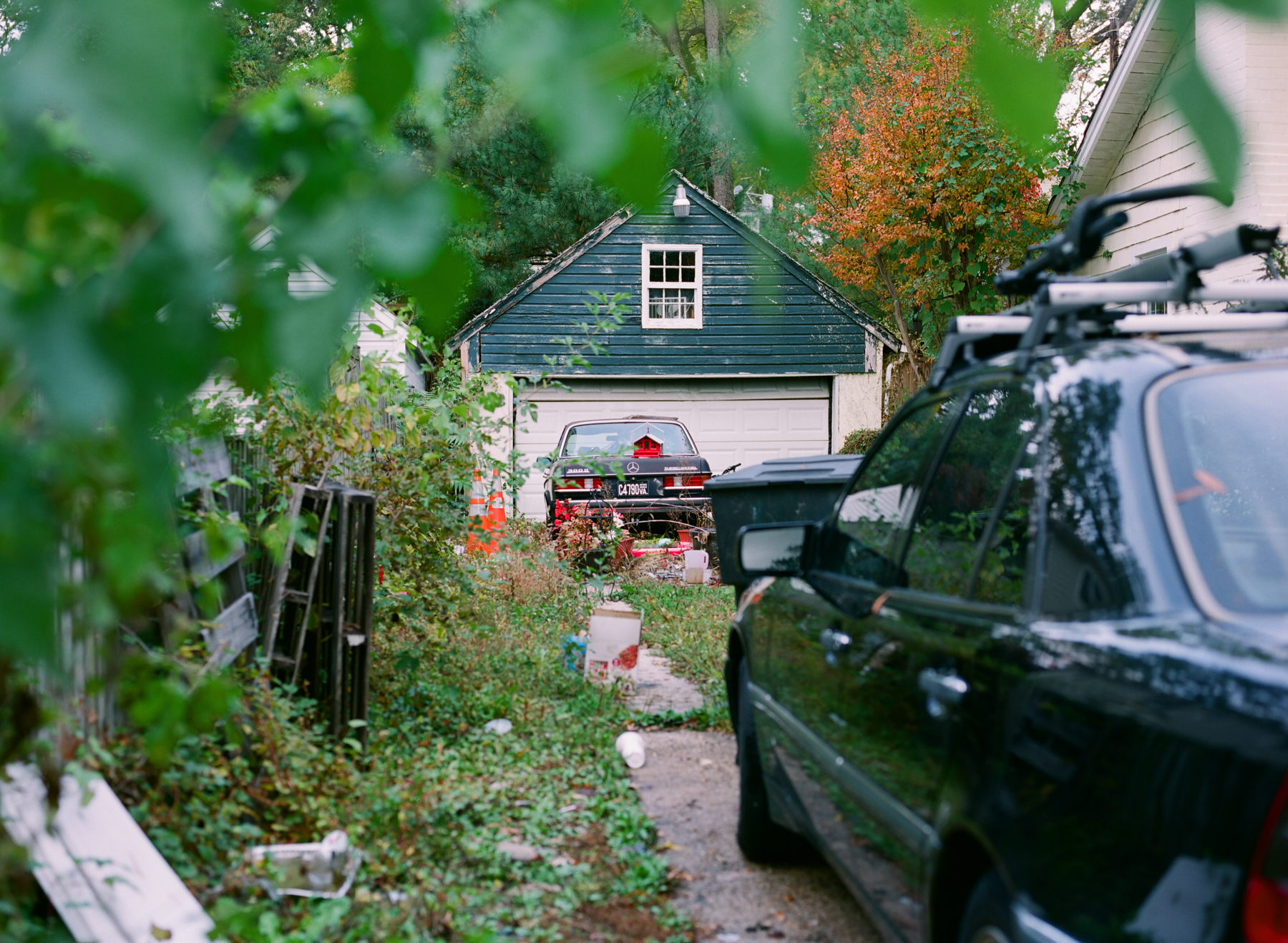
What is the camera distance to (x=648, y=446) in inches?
542

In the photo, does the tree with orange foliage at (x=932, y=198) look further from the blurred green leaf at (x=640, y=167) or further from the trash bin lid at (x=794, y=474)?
the blurred green leaf at (x=640, y=167)

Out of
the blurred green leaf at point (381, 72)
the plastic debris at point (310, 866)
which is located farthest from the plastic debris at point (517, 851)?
the blurred green leaf at point (381, 72)

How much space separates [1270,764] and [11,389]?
150 cm

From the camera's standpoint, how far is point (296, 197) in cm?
94

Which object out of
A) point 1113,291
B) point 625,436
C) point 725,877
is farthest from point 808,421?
point 1113,291

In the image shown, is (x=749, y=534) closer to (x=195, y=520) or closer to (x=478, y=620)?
(x=195, y=520)

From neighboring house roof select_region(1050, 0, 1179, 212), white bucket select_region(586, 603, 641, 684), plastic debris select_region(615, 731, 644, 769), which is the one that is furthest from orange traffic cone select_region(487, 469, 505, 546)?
neighboring house roof select_region(1050, 0, 1179, 212)

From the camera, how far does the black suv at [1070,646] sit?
5.12ft

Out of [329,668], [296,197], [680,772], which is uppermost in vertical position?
[296,197]

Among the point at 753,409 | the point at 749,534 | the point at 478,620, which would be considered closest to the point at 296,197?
the point at 749,534

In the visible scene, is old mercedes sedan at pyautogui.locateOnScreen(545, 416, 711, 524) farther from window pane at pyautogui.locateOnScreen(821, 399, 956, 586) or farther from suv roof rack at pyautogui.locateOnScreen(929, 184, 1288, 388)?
suv roof rack at pyautogui.locateOnScreen(929, 184, 1288, 388)

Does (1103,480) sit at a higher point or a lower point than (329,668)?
higher

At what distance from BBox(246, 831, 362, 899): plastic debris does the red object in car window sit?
9884mm

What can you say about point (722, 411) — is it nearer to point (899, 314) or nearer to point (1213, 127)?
point (899, 314)
